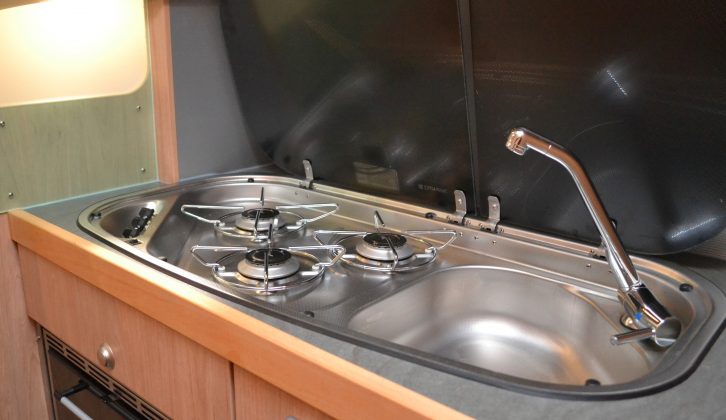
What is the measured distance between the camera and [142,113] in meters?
1.59

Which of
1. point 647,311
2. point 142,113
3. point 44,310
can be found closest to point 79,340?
point 44,310

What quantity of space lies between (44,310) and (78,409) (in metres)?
0.23

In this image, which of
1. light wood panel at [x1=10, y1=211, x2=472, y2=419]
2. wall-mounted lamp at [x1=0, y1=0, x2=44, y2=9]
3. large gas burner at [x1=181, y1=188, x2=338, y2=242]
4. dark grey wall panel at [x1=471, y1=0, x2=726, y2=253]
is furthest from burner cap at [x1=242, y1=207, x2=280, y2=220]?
wall-mounted lamp at [x1=0, y1=0, x2=44, y2=9]

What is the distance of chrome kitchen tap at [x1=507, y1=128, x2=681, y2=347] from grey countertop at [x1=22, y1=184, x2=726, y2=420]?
0.25ft

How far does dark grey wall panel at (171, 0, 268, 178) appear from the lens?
5.18 feet

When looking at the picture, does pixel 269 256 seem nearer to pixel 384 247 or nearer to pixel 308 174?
pixel 384 247

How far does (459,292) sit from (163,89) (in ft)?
2.90

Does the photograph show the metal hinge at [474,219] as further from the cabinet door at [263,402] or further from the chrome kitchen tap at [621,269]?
the cabinet door at [263,402]

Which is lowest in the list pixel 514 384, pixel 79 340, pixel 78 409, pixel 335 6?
pixel 78 409

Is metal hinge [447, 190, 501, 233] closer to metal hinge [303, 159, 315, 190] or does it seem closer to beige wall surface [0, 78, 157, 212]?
metal hinge [303, 159, 315, 190]

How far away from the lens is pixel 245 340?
0.92m

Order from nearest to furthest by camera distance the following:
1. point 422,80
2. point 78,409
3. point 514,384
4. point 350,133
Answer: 1. point 514,384
2. point 422,80
3. point 78,409
4. point 350,133

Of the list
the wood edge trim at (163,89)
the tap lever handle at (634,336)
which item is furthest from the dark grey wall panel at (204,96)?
the tap lever handle at (634,336)

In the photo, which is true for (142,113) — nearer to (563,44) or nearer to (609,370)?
(563,44)
